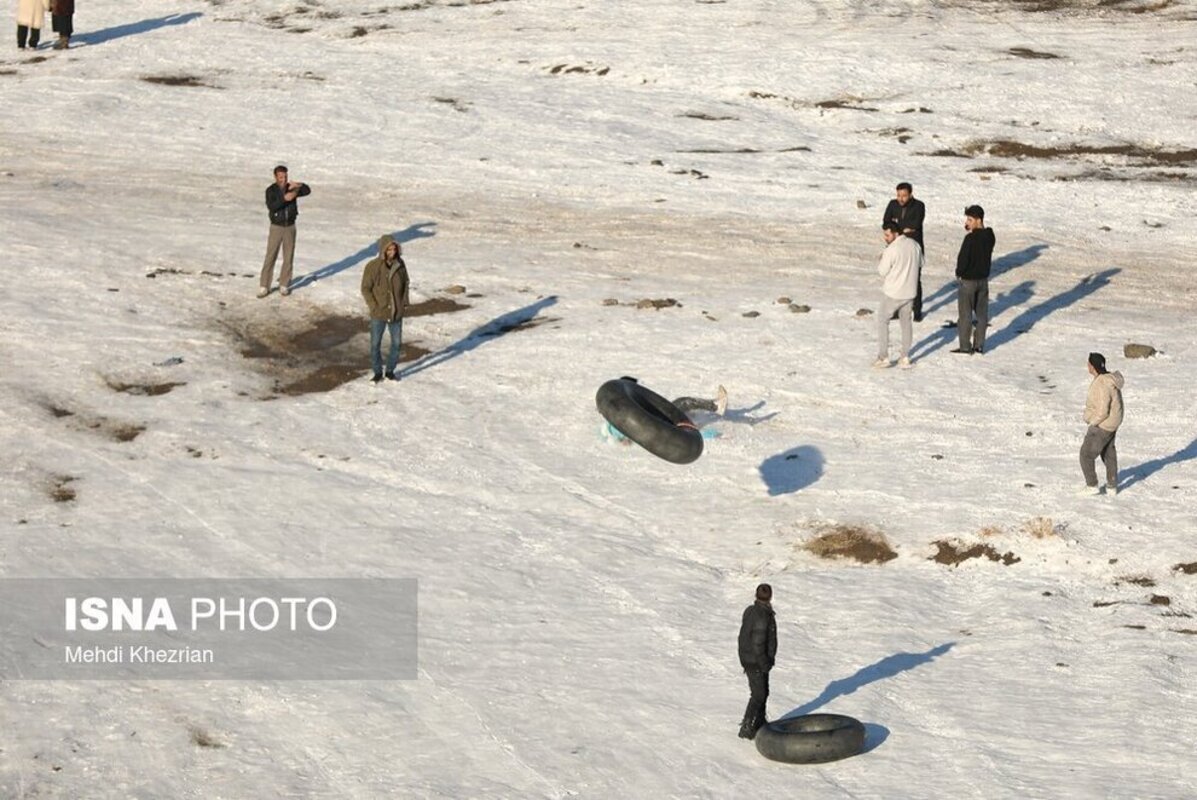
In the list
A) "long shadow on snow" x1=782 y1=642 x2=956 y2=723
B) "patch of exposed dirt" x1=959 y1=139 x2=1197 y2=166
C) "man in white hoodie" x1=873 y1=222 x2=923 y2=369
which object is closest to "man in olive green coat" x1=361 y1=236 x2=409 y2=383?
"man in white hoodie" x1=873 y1=222 x2=923 y2=369

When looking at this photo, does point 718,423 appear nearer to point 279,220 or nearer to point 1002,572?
point 1002,572

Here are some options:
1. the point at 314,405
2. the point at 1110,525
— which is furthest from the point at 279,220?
the point at 1110,525

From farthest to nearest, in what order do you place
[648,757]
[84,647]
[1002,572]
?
[1002,572]
[84,647]
[648,757]

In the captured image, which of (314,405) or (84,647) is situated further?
(314,405)

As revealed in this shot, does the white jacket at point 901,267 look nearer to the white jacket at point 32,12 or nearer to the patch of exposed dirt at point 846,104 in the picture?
the patch of exposed dirt at point 846,104

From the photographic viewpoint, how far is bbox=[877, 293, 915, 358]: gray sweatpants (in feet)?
76.5

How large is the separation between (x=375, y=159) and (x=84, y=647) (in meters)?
18.5

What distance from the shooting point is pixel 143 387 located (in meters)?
22.6

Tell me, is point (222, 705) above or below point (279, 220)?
below

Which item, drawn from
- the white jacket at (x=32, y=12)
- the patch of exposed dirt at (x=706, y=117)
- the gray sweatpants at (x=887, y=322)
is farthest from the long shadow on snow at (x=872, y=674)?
the white jacket at (x=32, y=12)

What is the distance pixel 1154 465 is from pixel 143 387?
12349mm

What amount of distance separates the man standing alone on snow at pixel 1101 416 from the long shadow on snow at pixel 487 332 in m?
8.44

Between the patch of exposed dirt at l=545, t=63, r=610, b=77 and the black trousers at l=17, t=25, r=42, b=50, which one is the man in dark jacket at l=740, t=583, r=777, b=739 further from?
the black trousers at l=17, t=25, r=42, b=50

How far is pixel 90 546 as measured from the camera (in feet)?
59.9
